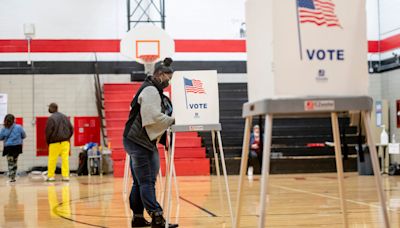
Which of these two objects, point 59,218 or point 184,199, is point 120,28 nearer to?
point 184,199

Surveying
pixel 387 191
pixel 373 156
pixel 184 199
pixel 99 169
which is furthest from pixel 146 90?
pixel 99 169

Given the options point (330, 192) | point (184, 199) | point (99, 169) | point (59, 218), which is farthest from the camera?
point (99, 169)

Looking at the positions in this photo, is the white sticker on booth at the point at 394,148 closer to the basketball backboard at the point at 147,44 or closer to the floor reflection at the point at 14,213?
the basketball backboard at the point at 147,44

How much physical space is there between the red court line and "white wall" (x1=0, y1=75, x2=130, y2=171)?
76 centimetres

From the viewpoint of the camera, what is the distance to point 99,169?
539 inches

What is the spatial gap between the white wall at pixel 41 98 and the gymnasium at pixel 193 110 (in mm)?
27

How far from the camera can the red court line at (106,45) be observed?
14.9 meters

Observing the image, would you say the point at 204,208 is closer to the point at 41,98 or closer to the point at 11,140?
the point at 11,140

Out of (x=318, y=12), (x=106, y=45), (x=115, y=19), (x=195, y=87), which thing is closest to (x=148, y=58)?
(x=106, y=45)

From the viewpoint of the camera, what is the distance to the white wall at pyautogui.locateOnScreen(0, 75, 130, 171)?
14570mm

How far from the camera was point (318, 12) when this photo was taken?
2.42 meters

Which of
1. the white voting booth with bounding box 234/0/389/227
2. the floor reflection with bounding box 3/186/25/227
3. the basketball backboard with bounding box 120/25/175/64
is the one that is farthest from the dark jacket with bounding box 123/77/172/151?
the basketball backboard with bounding box 120/25/175/64

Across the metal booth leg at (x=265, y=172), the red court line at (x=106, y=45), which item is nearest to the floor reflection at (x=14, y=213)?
the metal booth leg at (x=265, y=172)

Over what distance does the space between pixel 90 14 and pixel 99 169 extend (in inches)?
177
